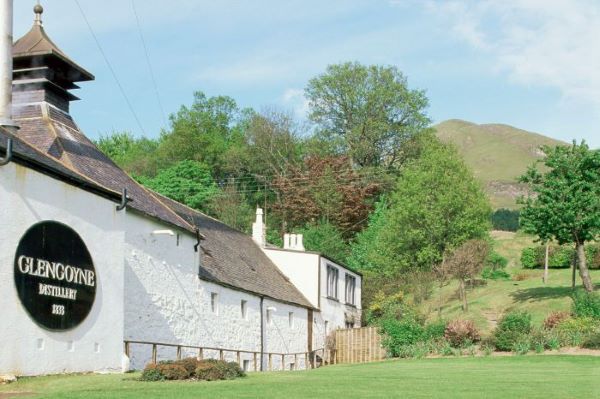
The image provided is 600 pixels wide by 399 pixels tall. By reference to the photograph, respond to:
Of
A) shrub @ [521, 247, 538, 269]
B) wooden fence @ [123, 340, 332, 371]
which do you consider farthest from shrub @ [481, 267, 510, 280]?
wooden fence @ [123, 340, 332, 371]

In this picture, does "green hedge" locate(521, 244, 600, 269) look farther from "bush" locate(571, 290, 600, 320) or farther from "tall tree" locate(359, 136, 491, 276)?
"bush" locate(571, 290, 600, 320)

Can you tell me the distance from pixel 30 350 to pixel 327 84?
6102 cm

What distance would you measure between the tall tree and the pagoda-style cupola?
32.9 meters

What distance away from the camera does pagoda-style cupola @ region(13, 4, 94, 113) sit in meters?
27.6

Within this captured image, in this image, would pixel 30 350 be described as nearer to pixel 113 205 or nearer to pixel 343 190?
pixel 113 205

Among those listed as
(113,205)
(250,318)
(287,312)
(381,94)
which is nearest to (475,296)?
(287,312)

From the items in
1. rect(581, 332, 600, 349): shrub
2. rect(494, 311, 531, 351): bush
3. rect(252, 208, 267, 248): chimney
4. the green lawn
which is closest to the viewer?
the green lawn

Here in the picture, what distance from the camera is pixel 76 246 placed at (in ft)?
68.8

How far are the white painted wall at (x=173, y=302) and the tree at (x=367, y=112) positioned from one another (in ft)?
136

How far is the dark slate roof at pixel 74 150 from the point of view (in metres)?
25.3

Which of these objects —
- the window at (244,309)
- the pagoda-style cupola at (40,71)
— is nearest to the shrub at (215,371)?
the pagoda-style cupola at (40,71)

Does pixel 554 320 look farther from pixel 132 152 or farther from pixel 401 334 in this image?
pixel 132 152

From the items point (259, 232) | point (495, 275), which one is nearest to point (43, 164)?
point (259, 232)

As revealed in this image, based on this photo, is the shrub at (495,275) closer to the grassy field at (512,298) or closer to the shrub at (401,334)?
the grassy field at (512,298)
